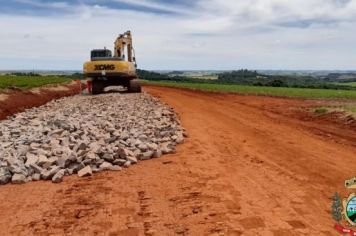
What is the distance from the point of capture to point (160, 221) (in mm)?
6660

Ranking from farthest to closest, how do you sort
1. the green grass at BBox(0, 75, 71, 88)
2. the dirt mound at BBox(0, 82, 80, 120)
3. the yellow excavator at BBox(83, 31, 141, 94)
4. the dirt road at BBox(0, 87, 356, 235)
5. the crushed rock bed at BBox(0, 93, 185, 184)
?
1. the green grass at BBox(0, 75, 71, 88)
2. the yellow excavator at BBox(83, 31, 141, 94)
3. the dirt mound at BBox(0, 82, 80, 120)
4. the crushed rock bed at BBox(0, 93, 185, 184)
5. the dirt road at BBox(0, 87, 356, 235)

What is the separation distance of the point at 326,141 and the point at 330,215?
734cm

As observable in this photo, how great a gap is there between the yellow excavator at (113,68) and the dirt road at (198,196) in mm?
20707

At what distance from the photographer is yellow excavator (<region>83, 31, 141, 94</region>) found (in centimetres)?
3181

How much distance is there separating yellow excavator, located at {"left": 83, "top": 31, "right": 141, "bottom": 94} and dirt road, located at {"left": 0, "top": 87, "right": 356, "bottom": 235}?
20707mm

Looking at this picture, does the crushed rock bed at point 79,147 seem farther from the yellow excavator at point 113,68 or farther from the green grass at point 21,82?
the green grass at point 21,82

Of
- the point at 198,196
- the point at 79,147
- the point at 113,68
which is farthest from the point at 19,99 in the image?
the point at 198,196

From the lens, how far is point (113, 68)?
31797 mm

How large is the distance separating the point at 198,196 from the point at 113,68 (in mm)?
25019

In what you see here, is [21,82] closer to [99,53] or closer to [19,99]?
[99,53]

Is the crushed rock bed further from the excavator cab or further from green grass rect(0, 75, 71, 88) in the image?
green grass rect(0, 75, 71, 88)

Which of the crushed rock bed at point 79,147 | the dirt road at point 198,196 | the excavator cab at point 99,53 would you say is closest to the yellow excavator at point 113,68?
the excavator cab at point 99,53

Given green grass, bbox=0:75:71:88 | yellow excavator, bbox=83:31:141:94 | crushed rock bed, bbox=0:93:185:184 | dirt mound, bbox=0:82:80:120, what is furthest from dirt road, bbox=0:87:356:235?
green grass, bbox=0:75:71:88

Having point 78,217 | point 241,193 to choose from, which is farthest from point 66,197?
point 241,193
